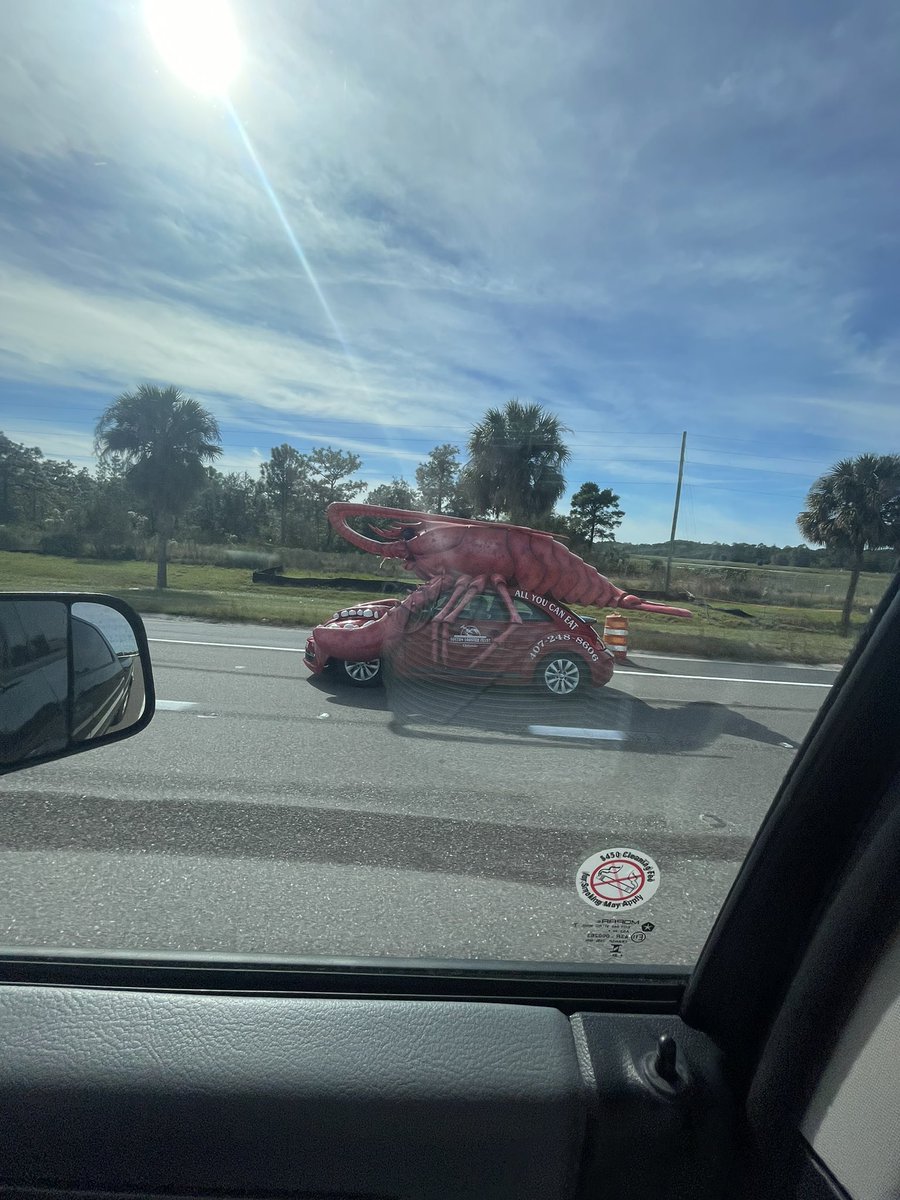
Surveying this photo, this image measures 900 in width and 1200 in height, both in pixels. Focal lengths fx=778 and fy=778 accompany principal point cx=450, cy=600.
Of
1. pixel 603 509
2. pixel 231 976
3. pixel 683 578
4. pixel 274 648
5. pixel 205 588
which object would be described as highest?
pixel 603 509

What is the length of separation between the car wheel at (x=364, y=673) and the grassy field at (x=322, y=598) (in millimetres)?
1070

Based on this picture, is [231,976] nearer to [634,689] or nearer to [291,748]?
[291,748]

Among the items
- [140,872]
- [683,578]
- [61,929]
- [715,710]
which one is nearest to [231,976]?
[61,929]

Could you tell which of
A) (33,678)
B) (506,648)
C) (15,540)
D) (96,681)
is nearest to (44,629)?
(33,678)

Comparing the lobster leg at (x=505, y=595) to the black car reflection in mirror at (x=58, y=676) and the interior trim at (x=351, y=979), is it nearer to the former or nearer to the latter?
the black car reflection in mirror at (x=58, y=676)

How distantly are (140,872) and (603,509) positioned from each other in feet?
7.71

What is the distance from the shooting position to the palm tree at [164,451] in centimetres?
413

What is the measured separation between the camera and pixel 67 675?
7.48 ft

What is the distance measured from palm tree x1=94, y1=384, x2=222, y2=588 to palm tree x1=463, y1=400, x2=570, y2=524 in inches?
61.1

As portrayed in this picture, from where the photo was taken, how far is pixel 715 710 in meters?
6.96

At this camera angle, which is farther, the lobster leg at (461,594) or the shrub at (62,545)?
the lobster leg at (461,594)

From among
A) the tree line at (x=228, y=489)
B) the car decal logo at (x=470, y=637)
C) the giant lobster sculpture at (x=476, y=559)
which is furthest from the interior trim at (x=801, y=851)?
the car decal logo at (x=470, y=637)

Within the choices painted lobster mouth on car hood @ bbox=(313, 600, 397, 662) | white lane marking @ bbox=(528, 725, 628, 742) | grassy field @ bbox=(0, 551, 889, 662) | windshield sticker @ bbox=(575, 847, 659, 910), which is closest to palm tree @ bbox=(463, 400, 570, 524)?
grassy field @ bbox=(0, 551, 889, 662)

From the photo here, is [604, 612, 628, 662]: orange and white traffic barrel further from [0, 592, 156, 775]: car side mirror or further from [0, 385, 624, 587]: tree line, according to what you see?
[0, 592, 156, 775]: car side mirror
